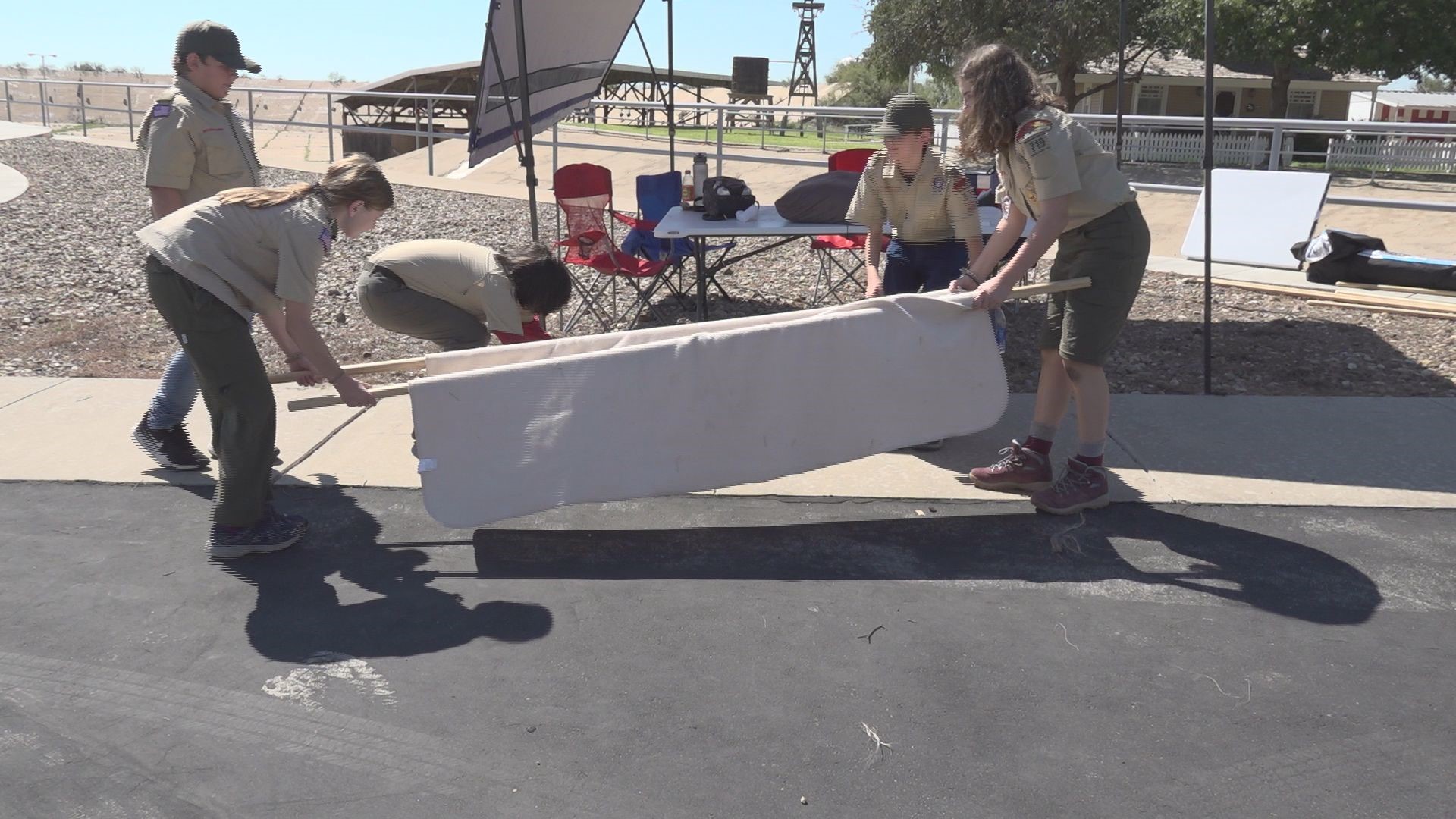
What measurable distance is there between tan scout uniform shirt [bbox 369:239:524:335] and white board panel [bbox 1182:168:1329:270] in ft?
26.6

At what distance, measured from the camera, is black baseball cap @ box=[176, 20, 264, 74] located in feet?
15.0

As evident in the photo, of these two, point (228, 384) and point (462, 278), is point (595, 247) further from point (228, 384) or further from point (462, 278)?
point (228, 384)

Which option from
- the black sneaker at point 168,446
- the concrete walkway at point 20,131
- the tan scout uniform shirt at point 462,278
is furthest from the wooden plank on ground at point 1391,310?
the concrete walkway at point 20,131

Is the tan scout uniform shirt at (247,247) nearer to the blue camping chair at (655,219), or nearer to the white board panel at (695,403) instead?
the white board panel at (695,403)

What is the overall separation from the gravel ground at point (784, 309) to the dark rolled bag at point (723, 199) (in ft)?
3.33

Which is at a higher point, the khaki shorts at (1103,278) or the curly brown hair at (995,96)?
the curly brown hair at (995,96)

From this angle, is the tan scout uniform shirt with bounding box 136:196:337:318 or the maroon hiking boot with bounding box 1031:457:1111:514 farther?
the maroon hiking boot with bounding box 1031:457:1111:514

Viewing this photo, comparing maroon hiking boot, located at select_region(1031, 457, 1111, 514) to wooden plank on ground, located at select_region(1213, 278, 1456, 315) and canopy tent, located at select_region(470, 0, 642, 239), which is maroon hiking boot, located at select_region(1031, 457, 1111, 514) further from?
wooden plank on ground, located at select_region(1213, 278, 1456, 315)

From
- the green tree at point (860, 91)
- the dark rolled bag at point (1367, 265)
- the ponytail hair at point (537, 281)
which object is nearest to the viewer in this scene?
the ponytail hair at point (537, 281)

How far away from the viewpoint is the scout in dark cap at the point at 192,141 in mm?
4586

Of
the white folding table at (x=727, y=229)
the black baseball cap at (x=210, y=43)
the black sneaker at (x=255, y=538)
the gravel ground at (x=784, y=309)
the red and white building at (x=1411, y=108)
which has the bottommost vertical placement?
the black sneaker at (x=255, y=538)

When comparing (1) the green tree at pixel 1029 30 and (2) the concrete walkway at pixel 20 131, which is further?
(1) the green tree at pixel 1029 30

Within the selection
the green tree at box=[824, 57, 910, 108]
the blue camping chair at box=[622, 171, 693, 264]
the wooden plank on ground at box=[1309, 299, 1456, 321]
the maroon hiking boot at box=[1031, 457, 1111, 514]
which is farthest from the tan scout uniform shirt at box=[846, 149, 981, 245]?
Answer: the green tree at box=[824, 57, 910, 108]

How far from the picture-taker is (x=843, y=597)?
3906mm
